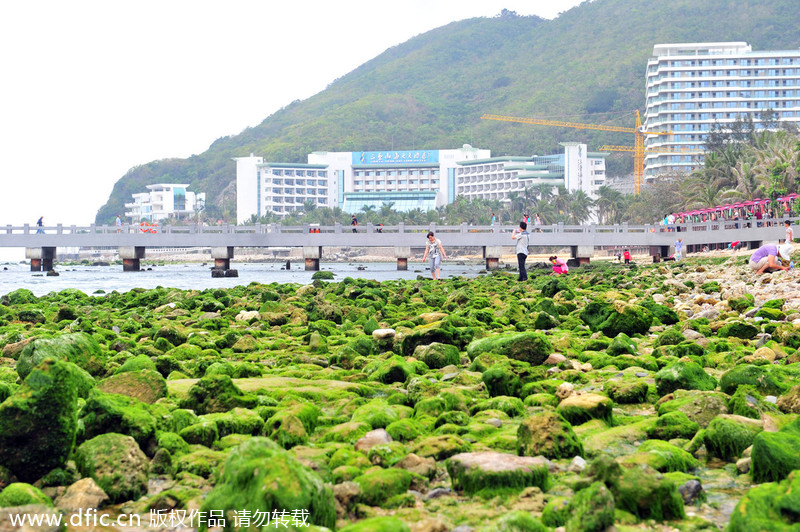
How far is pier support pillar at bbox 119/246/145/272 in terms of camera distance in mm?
45156

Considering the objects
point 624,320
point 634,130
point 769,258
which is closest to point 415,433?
point 624,320

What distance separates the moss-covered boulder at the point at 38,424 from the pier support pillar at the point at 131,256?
43.7 metres

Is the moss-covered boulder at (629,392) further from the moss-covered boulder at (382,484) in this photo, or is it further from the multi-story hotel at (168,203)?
the multi-story hotel at (168,203)

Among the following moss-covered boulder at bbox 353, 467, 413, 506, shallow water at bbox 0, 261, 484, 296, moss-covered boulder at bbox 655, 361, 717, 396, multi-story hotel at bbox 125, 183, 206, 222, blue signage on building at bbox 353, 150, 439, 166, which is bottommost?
shallow water at bbox 0, 261, 484, 296

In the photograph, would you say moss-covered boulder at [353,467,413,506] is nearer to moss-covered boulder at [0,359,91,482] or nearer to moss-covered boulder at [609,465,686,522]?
moss-covered boulder at [609,465,686,522]

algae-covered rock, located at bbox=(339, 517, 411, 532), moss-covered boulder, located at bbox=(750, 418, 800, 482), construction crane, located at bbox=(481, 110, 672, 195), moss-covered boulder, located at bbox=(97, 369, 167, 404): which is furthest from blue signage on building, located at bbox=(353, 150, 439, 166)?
algae-covered rock, located at bbox=(339, 517, 411, 532)

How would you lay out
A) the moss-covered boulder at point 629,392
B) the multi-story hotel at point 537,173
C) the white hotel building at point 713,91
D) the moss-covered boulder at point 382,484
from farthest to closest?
the multi-story hotel at point 537,173, the white hotel building at point 713,91, the moss-covered boulder at point 629,392, the moss-covered boulder at point 382,484

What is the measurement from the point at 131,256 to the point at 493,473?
45232 millimetres

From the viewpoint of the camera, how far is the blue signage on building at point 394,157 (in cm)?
15962

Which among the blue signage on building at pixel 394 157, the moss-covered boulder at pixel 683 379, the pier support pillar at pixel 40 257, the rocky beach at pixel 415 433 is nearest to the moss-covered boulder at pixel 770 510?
the rocky beach at pixel 415 433

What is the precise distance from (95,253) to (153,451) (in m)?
145

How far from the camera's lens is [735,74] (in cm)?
13700

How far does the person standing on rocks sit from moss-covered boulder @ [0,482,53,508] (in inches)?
577

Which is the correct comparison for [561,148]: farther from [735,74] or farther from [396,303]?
[396,303]
